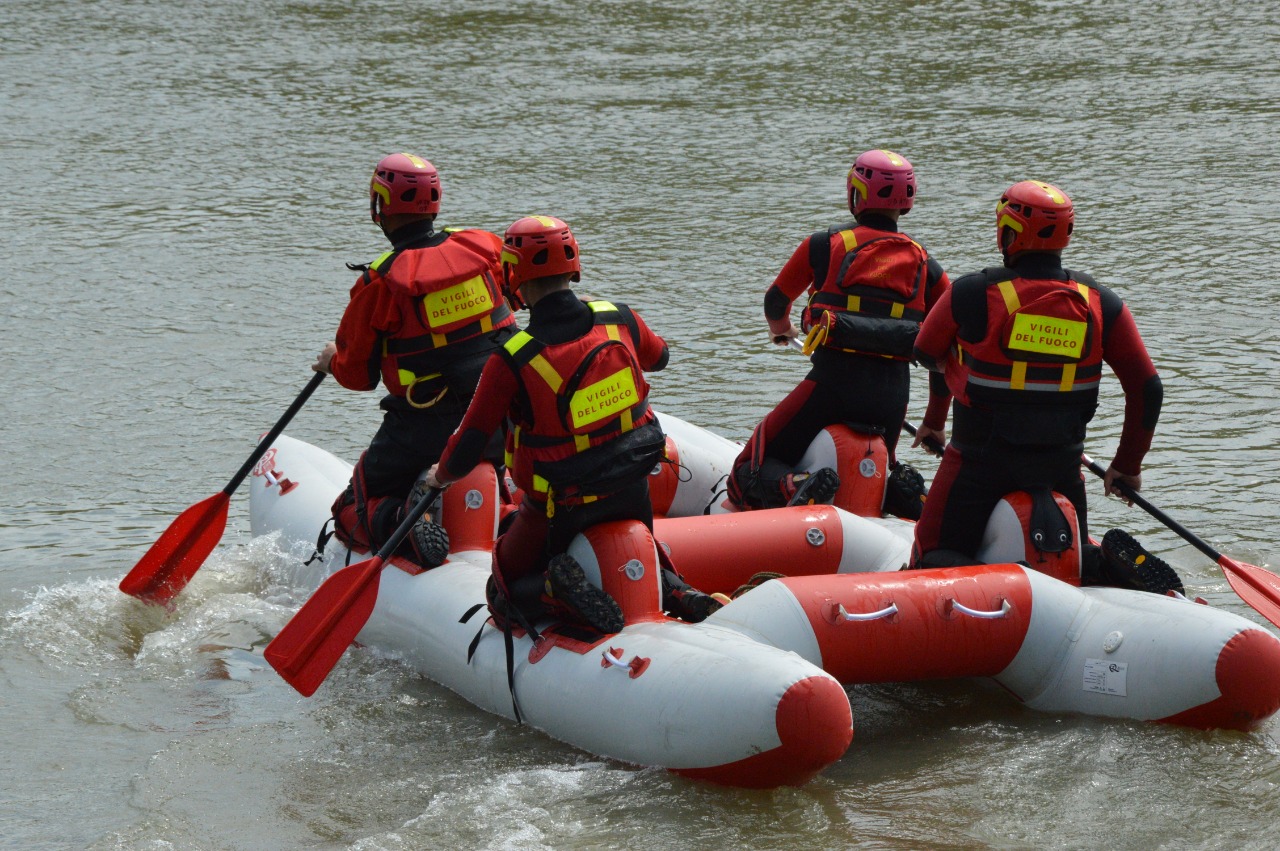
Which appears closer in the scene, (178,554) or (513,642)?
(513,642)

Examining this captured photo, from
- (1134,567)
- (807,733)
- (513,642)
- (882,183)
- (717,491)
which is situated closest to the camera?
(807,733)

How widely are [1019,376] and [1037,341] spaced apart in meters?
0.13

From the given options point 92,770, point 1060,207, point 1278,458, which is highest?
point 1060,207

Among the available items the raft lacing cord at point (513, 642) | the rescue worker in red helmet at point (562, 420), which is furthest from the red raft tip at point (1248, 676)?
the raft lacing cord at point (513, 642)

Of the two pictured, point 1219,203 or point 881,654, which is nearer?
point 881,654

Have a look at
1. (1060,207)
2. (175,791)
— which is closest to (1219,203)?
(1060,207)

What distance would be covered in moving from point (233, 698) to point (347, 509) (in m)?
0.88

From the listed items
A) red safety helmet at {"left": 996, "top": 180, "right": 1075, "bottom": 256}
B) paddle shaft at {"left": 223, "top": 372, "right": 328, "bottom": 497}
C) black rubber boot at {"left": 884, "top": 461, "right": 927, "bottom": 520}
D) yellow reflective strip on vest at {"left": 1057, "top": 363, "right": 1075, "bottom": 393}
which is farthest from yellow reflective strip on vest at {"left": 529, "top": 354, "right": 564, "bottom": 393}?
black rubber boot at {"left": 884, "top": 461, "right": 927, "bottom": 520}

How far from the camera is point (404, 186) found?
5.98 m

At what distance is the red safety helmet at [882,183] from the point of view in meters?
6.47

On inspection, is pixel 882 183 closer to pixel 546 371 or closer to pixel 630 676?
pixel 546 371

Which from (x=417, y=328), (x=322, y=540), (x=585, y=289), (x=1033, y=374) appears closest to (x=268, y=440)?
(x=322, y=540)

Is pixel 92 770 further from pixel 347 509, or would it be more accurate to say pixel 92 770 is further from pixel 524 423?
pixel 524 423

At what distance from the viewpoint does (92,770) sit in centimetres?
571
